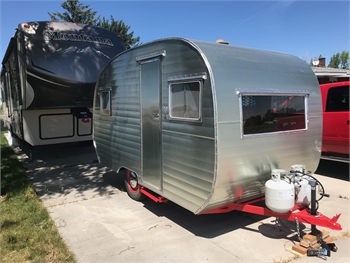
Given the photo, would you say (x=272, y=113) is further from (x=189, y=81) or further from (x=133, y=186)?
(x=133, y=186)

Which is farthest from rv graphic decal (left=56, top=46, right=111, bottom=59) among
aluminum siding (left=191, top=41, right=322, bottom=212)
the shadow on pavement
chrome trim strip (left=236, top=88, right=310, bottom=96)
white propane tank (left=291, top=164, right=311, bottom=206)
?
the shadow on pavement

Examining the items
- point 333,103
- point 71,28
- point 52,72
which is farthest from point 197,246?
point 71,28

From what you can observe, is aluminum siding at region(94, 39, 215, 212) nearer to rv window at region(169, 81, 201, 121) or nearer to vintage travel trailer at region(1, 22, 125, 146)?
rv window at region(169, 81, 201, 121)

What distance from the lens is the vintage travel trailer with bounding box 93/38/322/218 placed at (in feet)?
11.9

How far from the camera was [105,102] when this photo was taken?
6277 mm

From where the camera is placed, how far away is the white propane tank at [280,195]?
3.65 meters

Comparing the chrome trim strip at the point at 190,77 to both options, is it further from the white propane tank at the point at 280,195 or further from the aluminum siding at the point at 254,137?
the white propane tank at the point at 280,195

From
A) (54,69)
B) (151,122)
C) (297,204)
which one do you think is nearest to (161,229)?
(151,122)

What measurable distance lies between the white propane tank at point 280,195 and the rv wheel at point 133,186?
8.34ft

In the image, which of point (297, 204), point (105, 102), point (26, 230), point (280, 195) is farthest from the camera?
point (105, 102)

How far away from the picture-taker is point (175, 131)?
4.16 m

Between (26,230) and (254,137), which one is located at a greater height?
(254,137)

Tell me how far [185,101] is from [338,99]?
4.84 m

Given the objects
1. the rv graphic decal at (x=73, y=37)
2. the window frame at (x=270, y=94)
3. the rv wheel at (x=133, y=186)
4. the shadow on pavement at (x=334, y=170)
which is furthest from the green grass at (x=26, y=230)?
the shadow on pavement at (x=334, y=170)
